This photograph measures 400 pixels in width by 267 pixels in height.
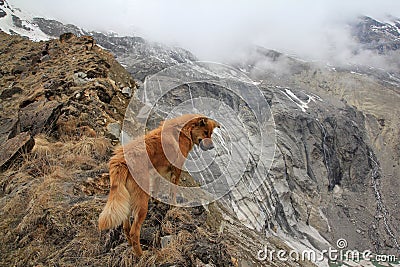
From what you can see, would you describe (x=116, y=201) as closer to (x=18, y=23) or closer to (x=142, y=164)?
(x=142, y=164)

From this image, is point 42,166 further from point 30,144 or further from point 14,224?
point 14,224

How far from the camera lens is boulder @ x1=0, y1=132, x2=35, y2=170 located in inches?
297

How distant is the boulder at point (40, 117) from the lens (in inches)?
373

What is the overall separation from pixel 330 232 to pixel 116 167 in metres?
71.6

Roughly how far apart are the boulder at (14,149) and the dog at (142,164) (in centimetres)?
433

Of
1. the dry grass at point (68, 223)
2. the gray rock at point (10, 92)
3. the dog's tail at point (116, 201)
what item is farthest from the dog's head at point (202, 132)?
the gray rock at point (10, 92)

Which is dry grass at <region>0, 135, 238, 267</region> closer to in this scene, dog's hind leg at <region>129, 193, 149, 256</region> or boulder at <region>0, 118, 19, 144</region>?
dog's hind leg at <region>129, 193, 149, 256</region>

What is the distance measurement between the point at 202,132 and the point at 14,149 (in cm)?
525

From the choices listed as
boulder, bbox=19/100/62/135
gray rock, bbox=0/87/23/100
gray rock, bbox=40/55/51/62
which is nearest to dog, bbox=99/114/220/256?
boulder, bbox=19/100/62/135

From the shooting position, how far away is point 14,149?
786 centimetres

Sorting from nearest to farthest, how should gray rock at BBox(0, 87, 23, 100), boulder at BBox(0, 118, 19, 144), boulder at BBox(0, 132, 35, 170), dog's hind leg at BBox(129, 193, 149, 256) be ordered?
dog's hind leg at BBox(129, 193, 149, 256) < boulder at BBox(0, 132, 35, 170) < boulder at BBox(0, 118, 19, 144) < gray rock at BBox(0, 87, 23, 100)

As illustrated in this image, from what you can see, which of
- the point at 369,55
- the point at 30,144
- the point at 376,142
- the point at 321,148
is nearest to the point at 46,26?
the point at 321,148

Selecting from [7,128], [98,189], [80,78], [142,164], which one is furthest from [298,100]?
[142,164]

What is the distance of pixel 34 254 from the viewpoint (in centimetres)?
486
